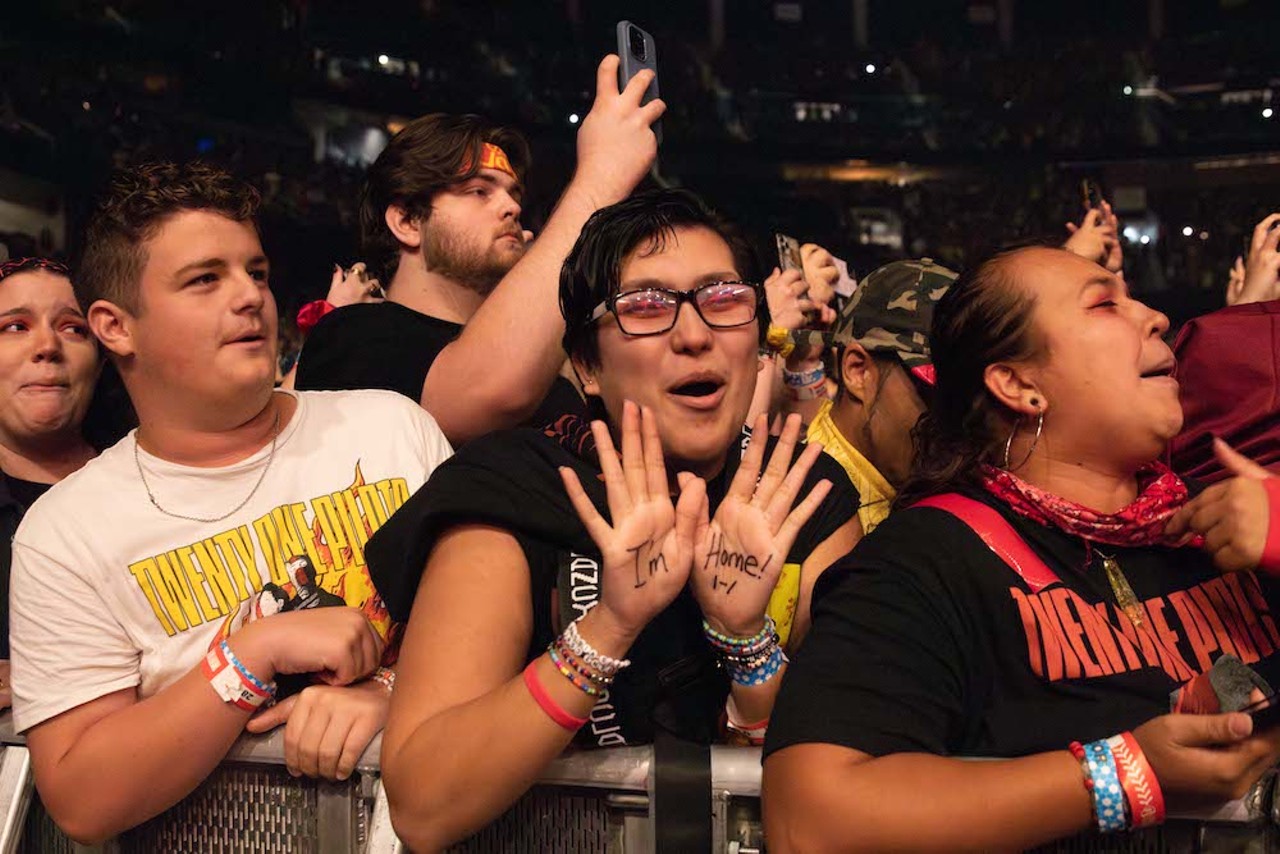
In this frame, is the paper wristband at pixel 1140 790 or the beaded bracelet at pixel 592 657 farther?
the beaded bracelet at pixel 592 657

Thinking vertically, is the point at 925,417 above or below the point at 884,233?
above

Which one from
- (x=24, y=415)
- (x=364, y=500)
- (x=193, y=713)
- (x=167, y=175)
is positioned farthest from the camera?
(x=24, y=415)

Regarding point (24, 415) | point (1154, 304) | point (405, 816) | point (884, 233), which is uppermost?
point (24, 415)

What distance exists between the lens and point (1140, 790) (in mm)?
1272

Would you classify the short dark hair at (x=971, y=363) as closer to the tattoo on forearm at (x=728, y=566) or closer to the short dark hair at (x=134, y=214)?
the tattoo on forearm at (x=728, y=566)

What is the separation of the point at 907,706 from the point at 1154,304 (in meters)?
11.6

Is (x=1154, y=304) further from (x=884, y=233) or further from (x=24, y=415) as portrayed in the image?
(x=24, y=415)

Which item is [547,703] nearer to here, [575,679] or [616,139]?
[575,679]

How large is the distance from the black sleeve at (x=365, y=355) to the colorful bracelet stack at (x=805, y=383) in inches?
46.0

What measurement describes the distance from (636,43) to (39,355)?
1.33m

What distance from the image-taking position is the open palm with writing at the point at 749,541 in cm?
Result: 146

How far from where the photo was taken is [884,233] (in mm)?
12352

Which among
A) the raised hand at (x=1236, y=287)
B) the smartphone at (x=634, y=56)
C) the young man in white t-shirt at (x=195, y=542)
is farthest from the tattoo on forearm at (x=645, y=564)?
the raised hand at (x=1236, y=287)

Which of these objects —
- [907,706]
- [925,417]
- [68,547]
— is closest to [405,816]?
[907,706]
